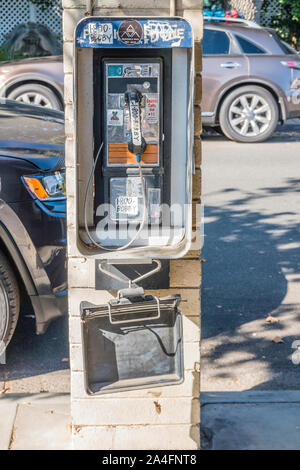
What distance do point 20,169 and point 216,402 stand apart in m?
1.73

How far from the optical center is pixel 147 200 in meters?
3.02

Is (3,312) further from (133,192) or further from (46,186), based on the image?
(133,192)

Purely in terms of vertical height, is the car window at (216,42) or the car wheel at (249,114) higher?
the car window at (216,42)

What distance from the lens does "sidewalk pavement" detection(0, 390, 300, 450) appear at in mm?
3430

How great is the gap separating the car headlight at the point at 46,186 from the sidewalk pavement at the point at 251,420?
146 cm

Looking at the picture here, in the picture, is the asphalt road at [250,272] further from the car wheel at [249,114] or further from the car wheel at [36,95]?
the car wheel at [36,95]

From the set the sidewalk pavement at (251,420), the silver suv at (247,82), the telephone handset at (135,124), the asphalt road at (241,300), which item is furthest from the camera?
the silver suv at (247,82)

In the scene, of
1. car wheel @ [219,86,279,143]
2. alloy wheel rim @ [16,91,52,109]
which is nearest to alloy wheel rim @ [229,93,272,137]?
car wheel @ [219,86,279,143]

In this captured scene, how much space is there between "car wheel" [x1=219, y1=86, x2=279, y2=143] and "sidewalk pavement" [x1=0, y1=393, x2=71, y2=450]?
25.1ft

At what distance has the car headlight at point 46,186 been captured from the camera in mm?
4215

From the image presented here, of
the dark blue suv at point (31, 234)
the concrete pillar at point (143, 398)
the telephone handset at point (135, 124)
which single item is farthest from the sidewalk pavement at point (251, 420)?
the telephone handset at point (135, 124)

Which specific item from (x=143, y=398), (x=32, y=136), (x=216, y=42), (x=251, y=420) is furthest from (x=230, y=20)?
(x=143, y=398)
